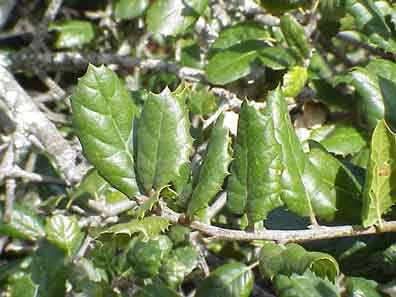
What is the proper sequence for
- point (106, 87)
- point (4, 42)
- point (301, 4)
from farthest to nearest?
1. point (4, 42)
2. point (301, 4)
3. point (106, 87)

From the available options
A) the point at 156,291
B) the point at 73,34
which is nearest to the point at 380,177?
the point at 156,291

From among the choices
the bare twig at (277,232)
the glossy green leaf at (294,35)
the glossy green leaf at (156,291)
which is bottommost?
the glossy green leaf at (156,291)

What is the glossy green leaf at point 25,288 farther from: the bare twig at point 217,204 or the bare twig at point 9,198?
the bare twig at point 217,204

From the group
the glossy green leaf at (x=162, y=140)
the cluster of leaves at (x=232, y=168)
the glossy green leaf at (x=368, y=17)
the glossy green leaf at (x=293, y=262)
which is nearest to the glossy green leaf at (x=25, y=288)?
the cluster of leaves at (x=232, y=168)

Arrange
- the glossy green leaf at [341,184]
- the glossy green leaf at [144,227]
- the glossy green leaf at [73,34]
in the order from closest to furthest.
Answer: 1. the glossy green leaf at [144,227]
2. the glossy green leaf at [341,184]
3. the glossy green leaf at [73,34]

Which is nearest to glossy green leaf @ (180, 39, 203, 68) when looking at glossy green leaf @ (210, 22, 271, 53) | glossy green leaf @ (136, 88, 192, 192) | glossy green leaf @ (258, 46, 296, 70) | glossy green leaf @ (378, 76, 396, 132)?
glossy green leaf @ (210, 22, 271, 53)

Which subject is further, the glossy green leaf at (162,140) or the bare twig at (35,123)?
the bare twig at (35,123)

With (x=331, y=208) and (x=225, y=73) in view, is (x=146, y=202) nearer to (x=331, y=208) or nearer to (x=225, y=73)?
(x=331, y=208)

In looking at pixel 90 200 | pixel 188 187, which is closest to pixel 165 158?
pixel 188 187
